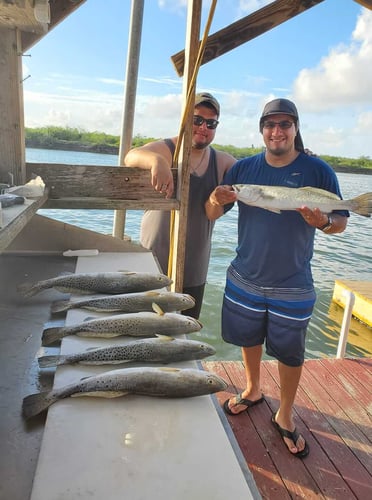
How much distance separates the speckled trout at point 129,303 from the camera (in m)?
2.07

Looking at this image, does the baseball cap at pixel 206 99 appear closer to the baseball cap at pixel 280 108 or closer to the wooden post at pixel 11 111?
the baseball cap at pixel 280 108

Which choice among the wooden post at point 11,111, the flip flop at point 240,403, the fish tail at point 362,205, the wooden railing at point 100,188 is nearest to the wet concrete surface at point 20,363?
the wooden railing at point 100,188

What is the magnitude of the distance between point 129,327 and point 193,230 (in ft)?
5.00

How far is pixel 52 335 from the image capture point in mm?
1754

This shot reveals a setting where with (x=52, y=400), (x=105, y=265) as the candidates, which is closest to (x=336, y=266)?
(x=105, y=265)

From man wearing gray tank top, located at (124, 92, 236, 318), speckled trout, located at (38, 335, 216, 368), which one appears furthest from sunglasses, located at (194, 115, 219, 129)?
speckled trout, located at (38, 335, 216, 368)

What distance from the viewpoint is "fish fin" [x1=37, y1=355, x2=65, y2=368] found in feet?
5.17

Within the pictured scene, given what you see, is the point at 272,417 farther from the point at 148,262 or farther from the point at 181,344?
the point at 181,344

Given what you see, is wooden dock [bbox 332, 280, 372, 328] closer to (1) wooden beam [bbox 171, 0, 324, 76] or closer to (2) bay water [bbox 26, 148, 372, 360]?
(2) bay water [bbox 26, 148, 372, 360]

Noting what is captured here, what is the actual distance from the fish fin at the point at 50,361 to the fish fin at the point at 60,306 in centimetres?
46

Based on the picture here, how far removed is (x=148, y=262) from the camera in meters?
2.80

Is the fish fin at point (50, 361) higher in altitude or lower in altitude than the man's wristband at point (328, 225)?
lower

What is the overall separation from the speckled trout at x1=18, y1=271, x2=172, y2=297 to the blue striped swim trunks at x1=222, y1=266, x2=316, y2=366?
0.86m

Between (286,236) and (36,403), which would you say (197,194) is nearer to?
(286,236)
